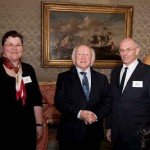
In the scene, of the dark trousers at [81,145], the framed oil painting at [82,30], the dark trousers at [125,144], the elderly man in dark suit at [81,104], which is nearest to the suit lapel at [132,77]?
the elderly man in dark suit at [81,104]

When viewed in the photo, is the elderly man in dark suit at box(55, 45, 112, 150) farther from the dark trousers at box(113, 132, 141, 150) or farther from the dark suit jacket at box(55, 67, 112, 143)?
the dark trousers at box(113, 132, 141, 150)

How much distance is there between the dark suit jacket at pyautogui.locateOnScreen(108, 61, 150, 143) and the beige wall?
339 centimetres

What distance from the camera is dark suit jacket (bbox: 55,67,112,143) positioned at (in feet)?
9.34

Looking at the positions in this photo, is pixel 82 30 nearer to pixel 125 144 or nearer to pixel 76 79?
pixel 76 79

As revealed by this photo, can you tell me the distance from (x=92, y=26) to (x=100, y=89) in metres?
3.55

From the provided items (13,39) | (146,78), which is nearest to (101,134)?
(146,78)

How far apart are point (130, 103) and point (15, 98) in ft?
4.15

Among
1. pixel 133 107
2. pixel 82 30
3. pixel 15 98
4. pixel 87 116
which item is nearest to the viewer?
pixel 15 98

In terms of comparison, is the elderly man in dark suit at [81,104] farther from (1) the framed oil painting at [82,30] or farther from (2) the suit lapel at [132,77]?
(1) the framed oil painting at [82,30]

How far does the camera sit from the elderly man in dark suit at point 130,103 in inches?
117

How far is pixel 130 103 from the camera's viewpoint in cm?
299

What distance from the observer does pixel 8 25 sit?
19.4 ft

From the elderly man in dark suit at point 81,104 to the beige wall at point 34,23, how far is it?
3288 mm

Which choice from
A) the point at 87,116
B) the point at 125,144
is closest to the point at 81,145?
the point at 87,116
